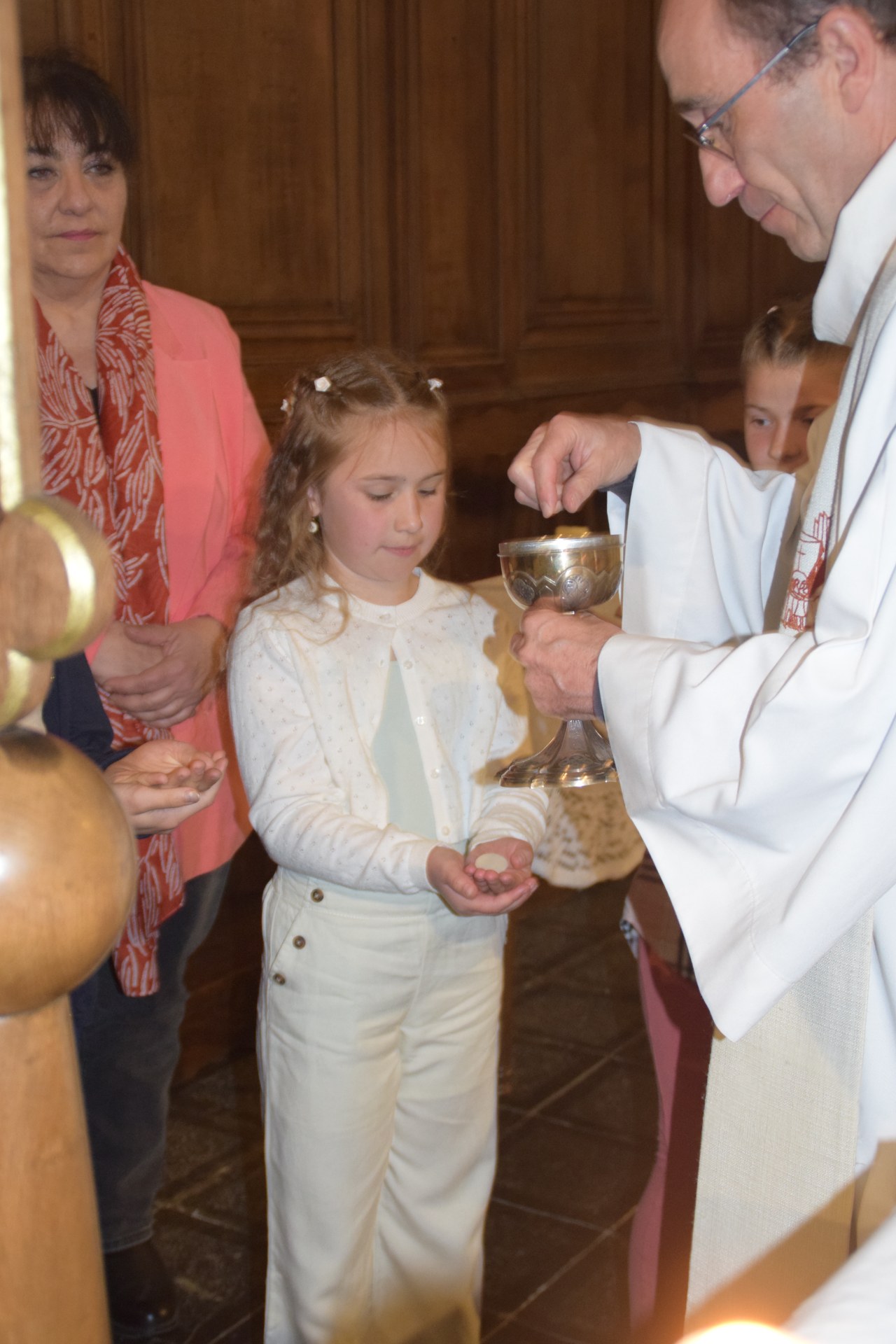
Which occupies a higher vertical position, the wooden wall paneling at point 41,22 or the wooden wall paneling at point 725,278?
the wooden wall paneling at point 41,22

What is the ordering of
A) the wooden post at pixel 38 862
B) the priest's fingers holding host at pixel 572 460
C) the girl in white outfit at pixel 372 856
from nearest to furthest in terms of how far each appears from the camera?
the wooden post at pixel 38 862 → the priest's fingers holding host at pixel 572 460 → the girl in white outfit at pixel 372 856

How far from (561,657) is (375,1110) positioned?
3.04 ft

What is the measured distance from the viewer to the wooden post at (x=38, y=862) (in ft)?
1.45

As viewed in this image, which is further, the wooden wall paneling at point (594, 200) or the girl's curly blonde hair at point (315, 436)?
the wooden wall paneling at point (594, 200)

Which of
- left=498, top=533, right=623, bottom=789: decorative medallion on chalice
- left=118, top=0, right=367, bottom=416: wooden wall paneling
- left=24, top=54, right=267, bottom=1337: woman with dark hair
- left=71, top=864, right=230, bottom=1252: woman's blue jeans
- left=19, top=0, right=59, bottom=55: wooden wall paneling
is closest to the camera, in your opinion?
left=498, top=533, right=623, bottom=789: decorative medallion on chalice

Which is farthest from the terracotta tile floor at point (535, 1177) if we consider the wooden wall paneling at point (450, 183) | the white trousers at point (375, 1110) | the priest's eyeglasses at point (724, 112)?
the priest's eyeglasses at point (724, 112)

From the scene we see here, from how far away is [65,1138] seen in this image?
A: 490 mm

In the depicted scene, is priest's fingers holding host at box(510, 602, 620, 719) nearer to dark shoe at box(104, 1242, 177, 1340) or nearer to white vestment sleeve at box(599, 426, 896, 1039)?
white vestment sleeve at box(599, 426, 896, 1039)

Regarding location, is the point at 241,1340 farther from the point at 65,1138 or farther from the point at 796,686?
the point at 65,1138

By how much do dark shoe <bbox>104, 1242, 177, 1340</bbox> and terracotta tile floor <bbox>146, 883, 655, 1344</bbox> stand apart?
0.08 metres

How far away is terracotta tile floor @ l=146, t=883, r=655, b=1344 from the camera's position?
2.82m

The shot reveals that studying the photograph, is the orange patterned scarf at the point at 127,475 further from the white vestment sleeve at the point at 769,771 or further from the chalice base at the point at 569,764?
the white vestment sleeve at the point at 769,771

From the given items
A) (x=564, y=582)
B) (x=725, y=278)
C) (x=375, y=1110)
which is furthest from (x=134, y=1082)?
(x=725, y=278)

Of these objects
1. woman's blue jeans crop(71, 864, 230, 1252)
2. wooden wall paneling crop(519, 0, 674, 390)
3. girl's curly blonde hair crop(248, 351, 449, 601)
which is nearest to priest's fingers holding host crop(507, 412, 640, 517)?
girl's curly blonde hair crop(248, 351, 449, 601)
